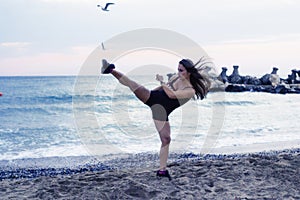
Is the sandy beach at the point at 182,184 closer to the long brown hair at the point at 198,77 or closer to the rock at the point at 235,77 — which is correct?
the long brown hair at the point at 198,77

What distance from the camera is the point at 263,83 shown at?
38875mm

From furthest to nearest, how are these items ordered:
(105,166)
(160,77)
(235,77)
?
(235,77), (105,166), (160,77)

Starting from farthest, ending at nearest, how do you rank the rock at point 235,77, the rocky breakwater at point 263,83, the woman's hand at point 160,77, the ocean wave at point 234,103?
the rock at point 235,77 → the rocky breakwater at point 263,83 → the ocean wave at point 234,103 → the woman's hand at point 160,77

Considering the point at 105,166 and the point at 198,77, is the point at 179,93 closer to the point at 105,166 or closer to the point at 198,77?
the point at 198,77

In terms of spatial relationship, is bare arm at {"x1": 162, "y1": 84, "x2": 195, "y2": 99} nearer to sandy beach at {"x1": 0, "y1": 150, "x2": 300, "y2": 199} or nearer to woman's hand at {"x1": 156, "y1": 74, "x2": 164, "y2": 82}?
woman's hand at {"x1": 156, "y1": 74, "x2": 164, "y2": 82}

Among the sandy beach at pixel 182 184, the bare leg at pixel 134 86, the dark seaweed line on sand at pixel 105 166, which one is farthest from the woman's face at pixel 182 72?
the dark seaweed line on sand at pixel 105 166

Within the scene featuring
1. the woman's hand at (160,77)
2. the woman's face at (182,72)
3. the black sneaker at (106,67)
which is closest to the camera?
the woman's hand at (160,77)

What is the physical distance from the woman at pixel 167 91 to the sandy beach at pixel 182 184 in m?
0.37

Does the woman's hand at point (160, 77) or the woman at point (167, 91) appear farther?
the woman at point (167, 91)

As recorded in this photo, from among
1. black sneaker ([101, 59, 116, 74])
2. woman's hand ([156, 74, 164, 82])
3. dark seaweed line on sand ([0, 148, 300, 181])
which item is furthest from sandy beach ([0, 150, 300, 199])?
black sneaker ([101, 59, 116, 74])

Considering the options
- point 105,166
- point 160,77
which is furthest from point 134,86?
point 105,166

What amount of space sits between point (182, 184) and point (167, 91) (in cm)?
116

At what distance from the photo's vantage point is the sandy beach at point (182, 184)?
4.94m

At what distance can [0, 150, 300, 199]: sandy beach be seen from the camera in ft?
16.2
